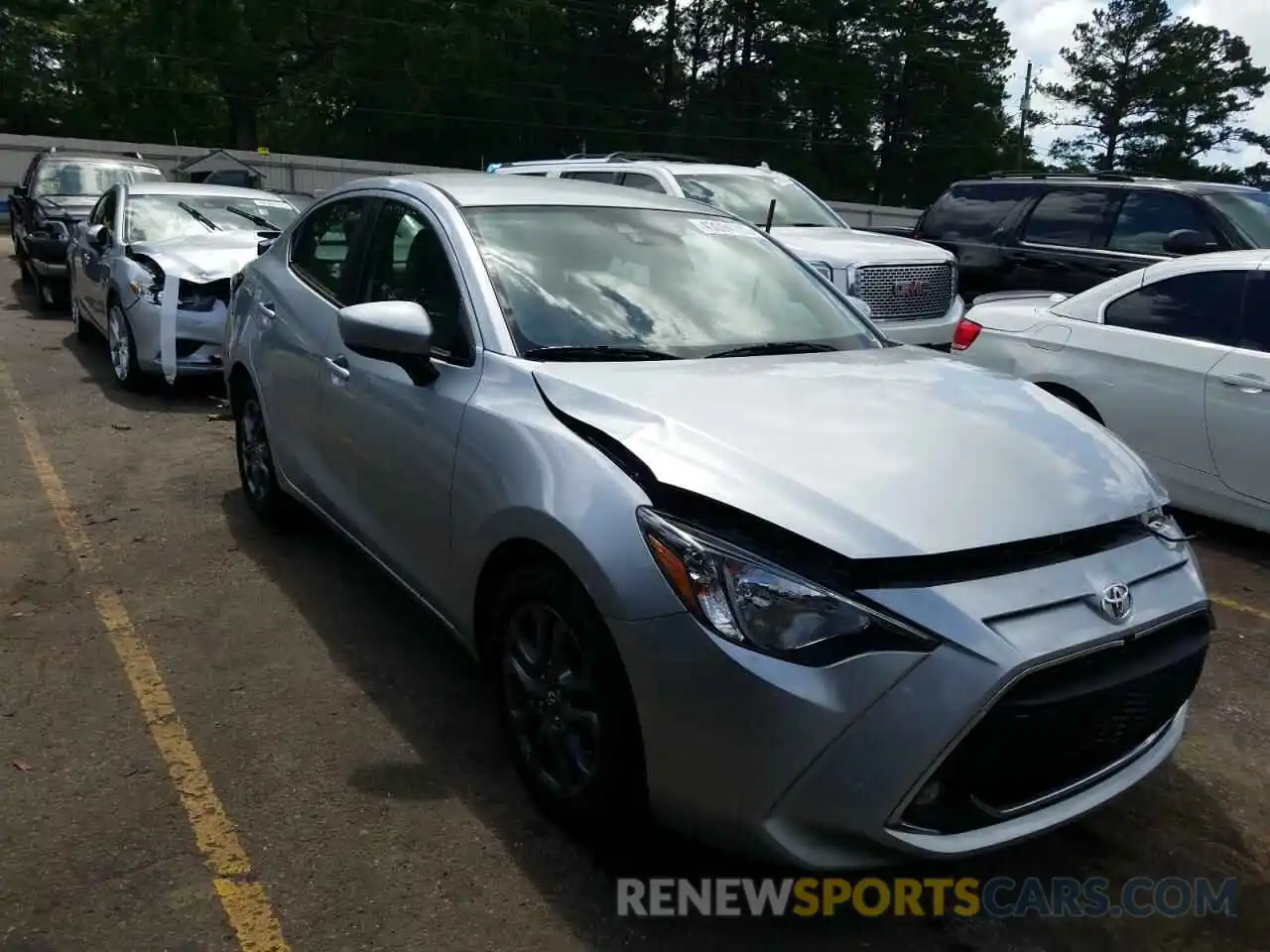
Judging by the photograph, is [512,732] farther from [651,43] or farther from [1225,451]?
[651,43]

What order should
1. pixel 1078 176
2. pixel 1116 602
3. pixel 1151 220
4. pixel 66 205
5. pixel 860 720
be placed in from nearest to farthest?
1. pixel 860 720
2. pixel 1116 602
3. pixel 1151 220
4. pixel 1078 176
5. pixel 66 205

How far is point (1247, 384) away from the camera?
546 centimetres

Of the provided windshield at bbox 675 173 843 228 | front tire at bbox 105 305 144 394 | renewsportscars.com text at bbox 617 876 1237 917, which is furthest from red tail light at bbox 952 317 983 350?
front tire at bbox 105 305 144 394

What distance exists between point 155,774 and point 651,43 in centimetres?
5638

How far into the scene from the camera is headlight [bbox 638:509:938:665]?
2.41 m

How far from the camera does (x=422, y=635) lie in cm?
444

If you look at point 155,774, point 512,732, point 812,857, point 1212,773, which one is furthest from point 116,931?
point 1212,773

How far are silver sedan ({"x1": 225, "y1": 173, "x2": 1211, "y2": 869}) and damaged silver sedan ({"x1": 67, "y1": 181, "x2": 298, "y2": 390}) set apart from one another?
5.11m

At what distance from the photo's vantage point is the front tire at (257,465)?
5344 millimetres

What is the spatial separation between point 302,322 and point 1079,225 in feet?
23.5

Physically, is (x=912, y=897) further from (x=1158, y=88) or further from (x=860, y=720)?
(x=1158, y=88)

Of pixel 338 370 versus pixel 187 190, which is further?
pixel 187 190

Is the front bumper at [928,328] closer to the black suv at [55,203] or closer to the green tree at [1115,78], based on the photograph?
the black suv at [55,203]


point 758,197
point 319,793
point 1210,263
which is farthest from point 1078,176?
point 319,793
